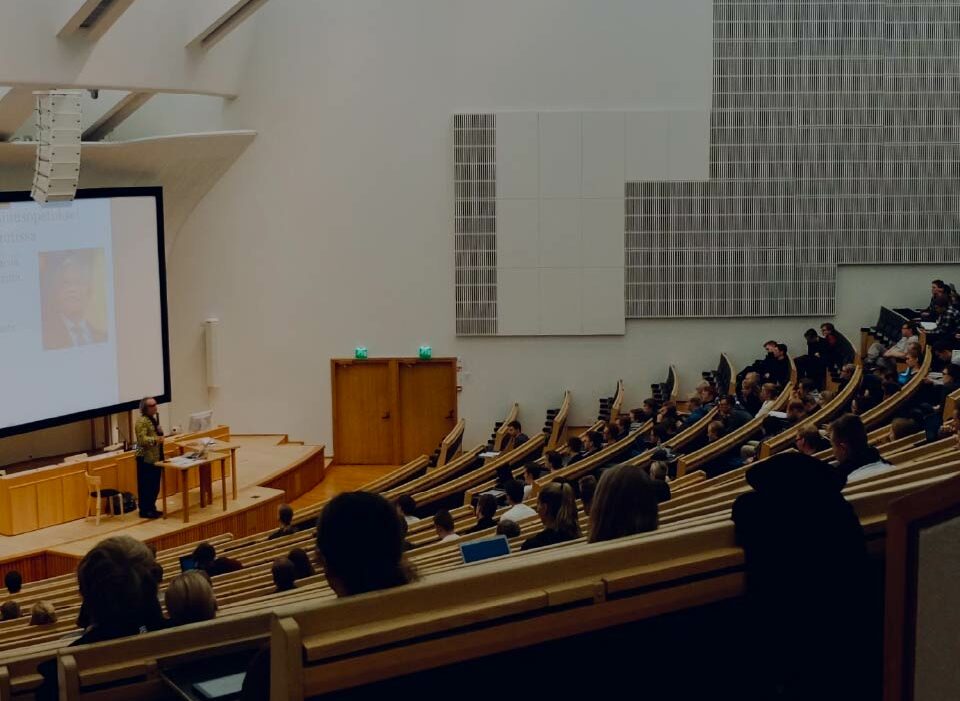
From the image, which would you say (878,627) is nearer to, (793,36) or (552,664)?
(552,664)

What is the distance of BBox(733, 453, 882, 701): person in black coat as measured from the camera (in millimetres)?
2041

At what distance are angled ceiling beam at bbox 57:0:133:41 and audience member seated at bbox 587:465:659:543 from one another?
7752 millimetres

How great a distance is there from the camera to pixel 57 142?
384 inches

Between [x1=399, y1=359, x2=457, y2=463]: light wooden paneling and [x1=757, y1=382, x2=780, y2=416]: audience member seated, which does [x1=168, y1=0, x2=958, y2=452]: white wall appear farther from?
[x1=757, y1=382, x2=780, y2=416]: audience member seated

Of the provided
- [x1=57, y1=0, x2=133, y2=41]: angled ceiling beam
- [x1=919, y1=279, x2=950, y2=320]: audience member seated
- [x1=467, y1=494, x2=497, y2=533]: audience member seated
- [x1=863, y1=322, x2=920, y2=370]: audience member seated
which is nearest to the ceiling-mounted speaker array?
[x1=57, y1=0, x2=133, y2=41]: angled ceiling beam

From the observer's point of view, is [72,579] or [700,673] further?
[72,579]

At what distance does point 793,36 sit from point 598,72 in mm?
2215

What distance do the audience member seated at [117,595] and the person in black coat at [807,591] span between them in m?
1.36

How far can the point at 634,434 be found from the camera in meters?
10.1

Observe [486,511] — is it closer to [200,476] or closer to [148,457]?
[148,457]

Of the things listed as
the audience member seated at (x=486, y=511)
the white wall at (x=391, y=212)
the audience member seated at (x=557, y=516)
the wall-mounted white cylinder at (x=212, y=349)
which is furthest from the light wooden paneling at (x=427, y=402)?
the audience member seated at (x=557, y=516)

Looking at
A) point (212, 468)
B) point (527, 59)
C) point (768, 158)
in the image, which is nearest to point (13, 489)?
point (212, 468)

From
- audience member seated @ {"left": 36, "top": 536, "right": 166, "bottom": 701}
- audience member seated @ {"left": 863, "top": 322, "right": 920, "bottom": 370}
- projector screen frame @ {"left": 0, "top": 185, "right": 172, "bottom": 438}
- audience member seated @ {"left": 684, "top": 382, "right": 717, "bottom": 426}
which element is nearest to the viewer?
audience member seated @ {"left": 36, "top": 536, "right": 166, "bottom": 701}

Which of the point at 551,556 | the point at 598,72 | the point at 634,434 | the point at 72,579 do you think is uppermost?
the point at 598,72
